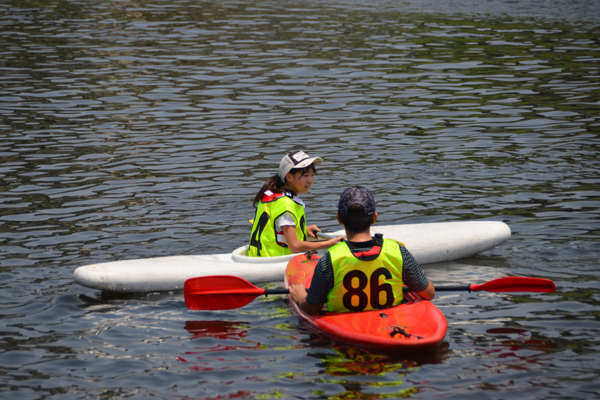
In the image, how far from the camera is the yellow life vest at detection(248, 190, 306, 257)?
6270mm

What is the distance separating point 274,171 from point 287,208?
4.03 metres

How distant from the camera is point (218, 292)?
5676mm

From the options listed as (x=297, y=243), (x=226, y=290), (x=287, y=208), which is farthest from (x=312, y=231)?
(x=226, y=290)

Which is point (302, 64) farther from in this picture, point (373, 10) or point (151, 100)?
point (373, 10)

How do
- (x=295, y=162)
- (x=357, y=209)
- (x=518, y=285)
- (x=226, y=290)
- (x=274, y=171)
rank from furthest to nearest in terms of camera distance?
(x=274, y=171) < (x=295, y=162) < (x=226, y=290) < (x=518, y=285) < (x=357, y=209)

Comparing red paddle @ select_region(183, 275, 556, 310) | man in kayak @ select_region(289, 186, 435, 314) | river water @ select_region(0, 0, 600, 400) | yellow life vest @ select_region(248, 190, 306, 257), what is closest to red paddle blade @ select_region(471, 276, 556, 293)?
red paddle @ select_region(183, 275, 556, 310)

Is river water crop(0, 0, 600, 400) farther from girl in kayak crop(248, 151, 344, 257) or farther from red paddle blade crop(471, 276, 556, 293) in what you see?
girl in kayak crop(248, 151, 344, 257)

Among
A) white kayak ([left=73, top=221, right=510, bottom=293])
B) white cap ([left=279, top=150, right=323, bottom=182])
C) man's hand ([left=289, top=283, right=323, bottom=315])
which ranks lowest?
white kayak ([left=73, top=221, right=510, bottom=293])

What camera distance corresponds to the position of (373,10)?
2619cm

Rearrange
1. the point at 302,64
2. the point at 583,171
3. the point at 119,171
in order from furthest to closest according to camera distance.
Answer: the point at 302,64 → the point at 119,171 → the point at 583,171

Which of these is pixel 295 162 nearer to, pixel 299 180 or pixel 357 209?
pixel 299 180

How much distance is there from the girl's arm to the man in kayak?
1257 mm

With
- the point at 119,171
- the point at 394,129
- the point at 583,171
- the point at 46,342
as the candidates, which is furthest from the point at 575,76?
the point at 46,342

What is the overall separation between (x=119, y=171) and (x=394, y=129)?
16.6ft
